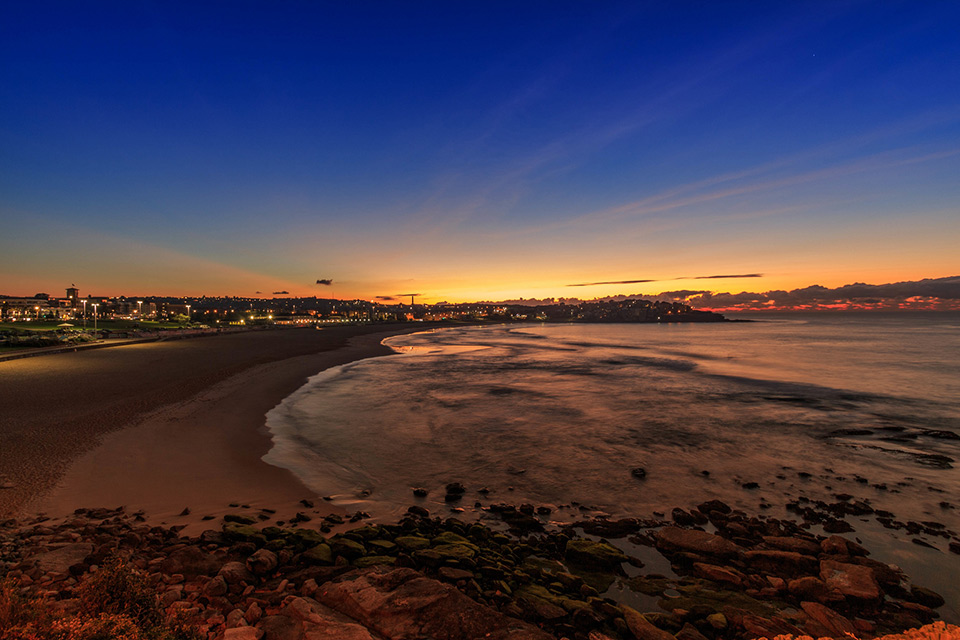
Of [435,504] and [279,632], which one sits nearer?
[279,632]

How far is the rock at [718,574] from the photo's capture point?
6.89 meters

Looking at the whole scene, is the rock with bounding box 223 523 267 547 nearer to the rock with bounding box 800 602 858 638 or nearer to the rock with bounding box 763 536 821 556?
the rock with bounding box 800 602 858 638

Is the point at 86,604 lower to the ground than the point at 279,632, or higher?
higher

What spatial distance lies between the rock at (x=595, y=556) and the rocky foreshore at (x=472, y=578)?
26mm

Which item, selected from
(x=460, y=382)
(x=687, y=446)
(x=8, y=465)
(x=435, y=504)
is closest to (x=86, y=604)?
(x=435, y=504)

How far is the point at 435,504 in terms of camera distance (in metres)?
10.2

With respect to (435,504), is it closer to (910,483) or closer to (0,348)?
(910,483)

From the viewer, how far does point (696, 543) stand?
7.98 m

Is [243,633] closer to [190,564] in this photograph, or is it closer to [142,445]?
[190,564]

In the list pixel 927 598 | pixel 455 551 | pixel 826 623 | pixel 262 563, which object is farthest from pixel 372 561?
pixel 927 598

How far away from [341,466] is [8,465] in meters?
8.40

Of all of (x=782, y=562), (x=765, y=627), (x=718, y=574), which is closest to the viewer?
(x=765, y=627)

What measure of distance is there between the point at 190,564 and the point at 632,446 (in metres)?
14.3

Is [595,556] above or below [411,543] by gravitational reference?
below
